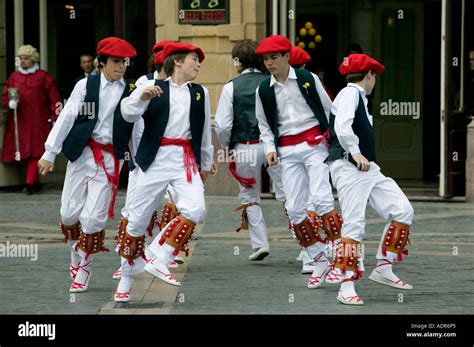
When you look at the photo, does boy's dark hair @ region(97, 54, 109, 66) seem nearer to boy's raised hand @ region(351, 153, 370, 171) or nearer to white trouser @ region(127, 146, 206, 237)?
white trouser @ region(127, 146, 206, 237)

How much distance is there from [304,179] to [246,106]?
1247mm

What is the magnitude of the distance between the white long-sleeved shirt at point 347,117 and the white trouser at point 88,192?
1.69 metres

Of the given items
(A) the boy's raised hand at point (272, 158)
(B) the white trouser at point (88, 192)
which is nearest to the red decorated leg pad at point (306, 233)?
(A) the boy's raised hand at point (272, 158)

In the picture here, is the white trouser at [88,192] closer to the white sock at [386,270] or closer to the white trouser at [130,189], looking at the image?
the white trouser at [130,189]

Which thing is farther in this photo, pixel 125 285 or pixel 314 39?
pixel 314 39

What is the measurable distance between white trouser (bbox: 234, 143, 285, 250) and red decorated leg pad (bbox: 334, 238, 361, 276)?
7.00 ft

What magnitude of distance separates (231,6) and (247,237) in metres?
4.49

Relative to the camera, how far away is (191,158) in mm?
9586

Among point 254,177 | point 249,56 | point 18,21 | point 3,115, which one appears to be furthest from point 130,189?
point 18,21

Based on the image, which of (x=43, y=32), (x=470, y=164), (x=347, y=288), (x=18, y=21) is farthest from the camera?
(x=43, y=32)

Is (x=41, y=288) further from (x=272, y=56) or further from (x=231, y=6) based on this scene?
(x=231, y=6)

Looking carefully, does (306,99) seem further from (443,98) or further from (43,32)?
(43,32)

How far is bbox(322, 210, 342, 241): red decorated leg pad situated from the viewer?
34.3 ft
